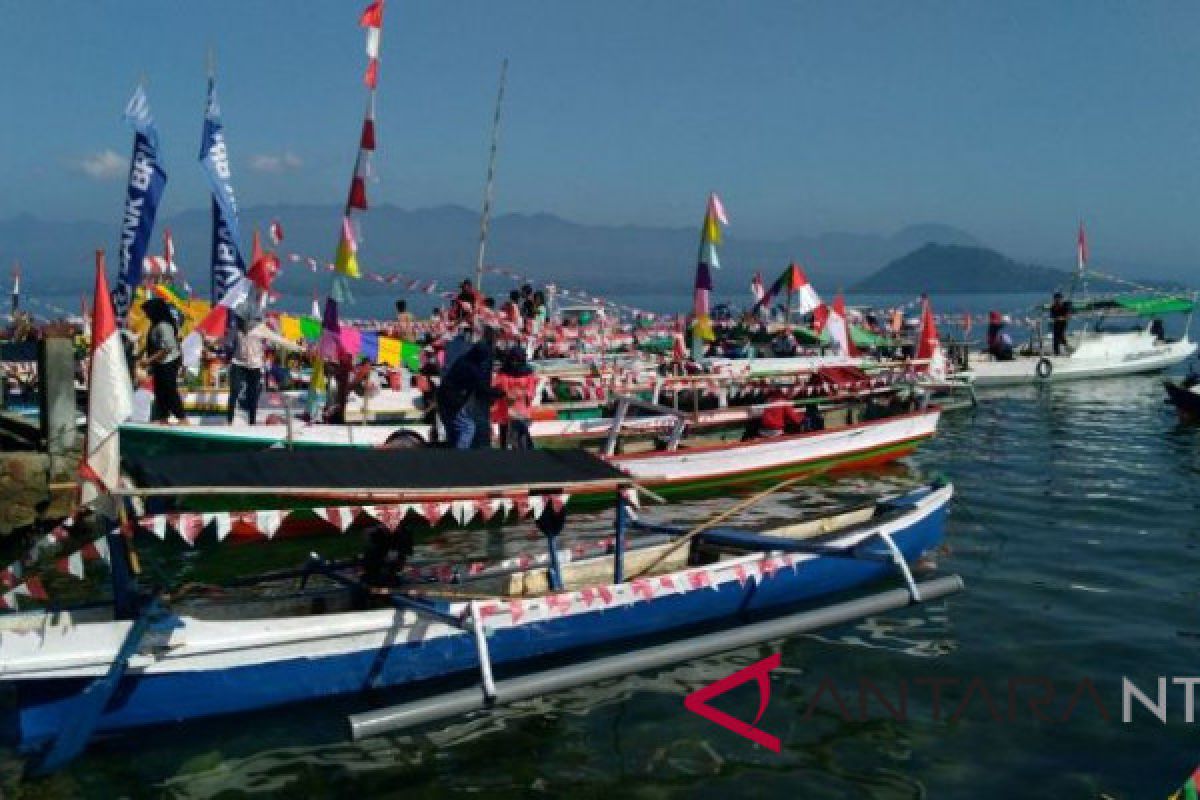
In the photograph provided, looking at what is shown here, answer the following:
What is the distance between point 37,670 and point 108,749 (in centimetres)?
118

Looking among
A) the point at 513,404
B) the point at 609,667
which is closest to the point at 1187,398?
the point at 513,404

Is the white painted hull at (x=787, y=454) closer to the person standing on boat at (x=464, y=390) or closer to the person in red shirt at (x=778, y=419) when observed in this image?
the person in red shirt at (x=778, y=419)

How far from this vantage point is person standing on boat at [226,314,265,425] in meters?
18.9

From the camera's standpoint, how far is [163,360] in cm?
1775

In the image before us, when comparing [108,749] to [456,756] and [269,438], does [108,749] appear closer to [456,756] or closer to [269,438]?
[456,756]

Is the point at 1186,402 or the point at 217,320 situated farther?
the point at 1186,402

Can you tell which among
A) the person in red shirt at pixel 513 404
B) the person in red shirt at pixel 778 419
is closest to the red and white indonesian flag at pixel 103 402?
the person in red shirt at pixel 513 404

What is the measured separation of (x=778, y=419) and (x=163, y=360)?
12750 mm

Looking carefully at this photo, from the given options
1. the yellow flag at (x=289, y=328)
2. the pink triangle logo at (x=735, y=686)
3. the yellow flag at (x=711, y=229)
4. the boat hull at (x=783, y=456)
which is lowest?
the pink triangle logo at (x=735, y=686)

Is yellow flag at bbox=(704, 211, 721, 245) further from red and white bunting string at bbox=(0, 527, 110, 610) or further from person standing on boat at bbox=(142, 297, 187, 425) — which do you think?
red and white bunting string at bbox=(0, 527, 110, 610)

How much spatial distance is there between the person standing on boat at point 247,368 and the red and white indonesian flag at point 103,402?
1148 centimetres

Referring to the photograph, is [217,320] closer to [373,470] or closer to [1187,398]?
[373,470]

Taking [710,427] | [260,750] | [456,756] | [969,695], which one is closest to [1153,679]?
[969,695]

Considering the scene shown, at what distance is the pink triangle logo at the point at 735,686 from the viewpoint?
9305 millimetres
